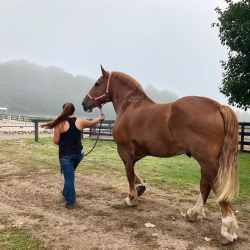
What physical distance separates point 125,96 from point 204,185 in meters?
2.17

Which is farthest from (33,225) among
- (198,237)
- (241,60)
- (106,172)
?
(241,60)

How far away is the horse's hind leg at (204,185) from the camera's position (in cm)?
287

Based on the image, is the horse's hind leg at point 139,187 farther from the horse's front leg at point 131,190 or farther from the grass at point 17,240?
the grass at point 17,240

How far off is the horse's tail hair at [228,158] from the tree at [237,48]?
6705 millimetres

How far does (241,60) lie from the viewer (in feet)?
29.8

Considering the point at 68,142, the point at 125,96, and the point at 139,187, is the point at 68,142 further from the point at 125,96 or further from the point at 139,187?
the point at 139,187

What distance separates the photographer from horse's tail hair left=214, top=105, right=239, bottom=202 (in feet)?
9.32

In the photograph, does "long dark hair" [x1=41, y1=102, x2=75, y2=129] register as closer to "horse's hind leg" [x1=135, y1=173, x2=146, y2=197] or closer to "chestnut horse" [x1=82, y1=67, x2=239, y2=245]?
"chestnut horse" [x1=82, y1=67, x2=239, y2=245]

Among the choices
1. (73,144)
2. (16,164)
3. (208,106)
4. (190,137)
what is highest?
(208,106)

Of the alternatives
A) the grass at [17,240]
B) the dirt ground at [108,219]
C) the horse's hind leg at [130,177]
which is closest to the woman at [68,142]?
the dirt ground at [108,219]

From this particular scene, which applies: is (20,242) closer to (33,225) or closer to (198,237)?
(33,225)

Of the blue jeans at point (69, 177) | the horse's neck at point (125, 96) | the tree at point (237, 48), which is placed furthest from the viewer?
the tree at point (237, 48)

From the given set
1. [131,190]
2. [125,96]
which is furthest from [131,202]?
[125,96]

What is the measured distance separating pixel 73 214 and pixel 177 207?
175 centimetres
